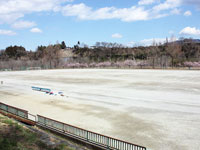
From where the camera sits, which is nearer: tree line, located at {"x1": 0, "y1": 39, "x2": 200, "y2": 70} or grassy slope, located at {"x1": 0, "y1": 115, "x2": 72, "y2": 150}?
grassy slope, located at {"x1": 0, "y1": 115, "x2": 72, "y2": 150}

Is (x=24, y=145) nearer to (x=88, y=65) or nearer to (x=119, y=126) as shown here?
(x=119, y=126)

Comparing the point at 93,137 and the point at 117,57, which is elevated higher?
the point at 117,57

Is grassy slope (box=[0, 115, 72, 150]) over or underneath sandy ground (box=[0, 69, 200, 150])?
over

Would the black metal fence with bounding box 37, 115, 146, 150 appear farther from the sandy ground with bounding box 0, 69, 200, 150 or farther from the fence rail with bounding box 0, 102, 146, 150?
the sandy ground with bounding box 0, 69, 200, 150

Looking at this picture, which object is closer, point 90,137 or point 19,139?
point 19,139

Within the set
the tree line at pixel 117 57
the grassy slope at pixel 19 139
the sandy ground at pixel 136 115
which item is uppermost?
the tree line at pixel 117 57

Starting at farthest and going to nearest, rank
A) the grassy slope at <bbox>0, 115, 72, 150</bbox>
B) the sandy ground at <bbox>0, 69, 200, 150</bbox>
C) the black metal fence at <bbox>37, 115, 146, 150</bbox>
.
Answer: the sandy ground at <bbox>0, 69, 200, 150</bbox>
the black metal fence at <bbox>37, 115, 146, 150</bbox>
the grassy slope at <bbox>0, 115, 72, 150</bbox>

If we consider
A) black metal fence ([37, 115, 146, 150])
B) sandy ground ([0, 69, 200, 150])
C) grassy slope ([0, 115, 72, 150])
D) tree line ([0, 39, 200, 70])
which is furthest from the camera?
tree line ([0, 39, 200, 70])

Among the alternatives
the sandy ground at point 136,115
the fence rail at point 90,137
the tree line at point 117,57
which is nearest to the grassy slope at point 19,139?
the fence rail at point 90,137

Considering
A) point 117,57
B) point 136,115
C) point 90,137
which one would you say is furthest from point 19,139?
point 117,57

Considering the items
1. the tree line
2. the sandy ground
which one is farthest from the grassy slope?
the tree line

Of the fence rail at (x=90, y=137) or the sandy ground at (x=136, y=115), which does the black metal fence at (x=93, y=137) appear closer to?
the fence rail at (x=90, y=137)

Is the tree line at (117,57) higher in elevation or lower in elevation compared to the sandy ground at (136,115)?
higher

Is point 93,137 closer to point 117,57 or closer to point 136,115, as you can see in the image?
point 136,115
